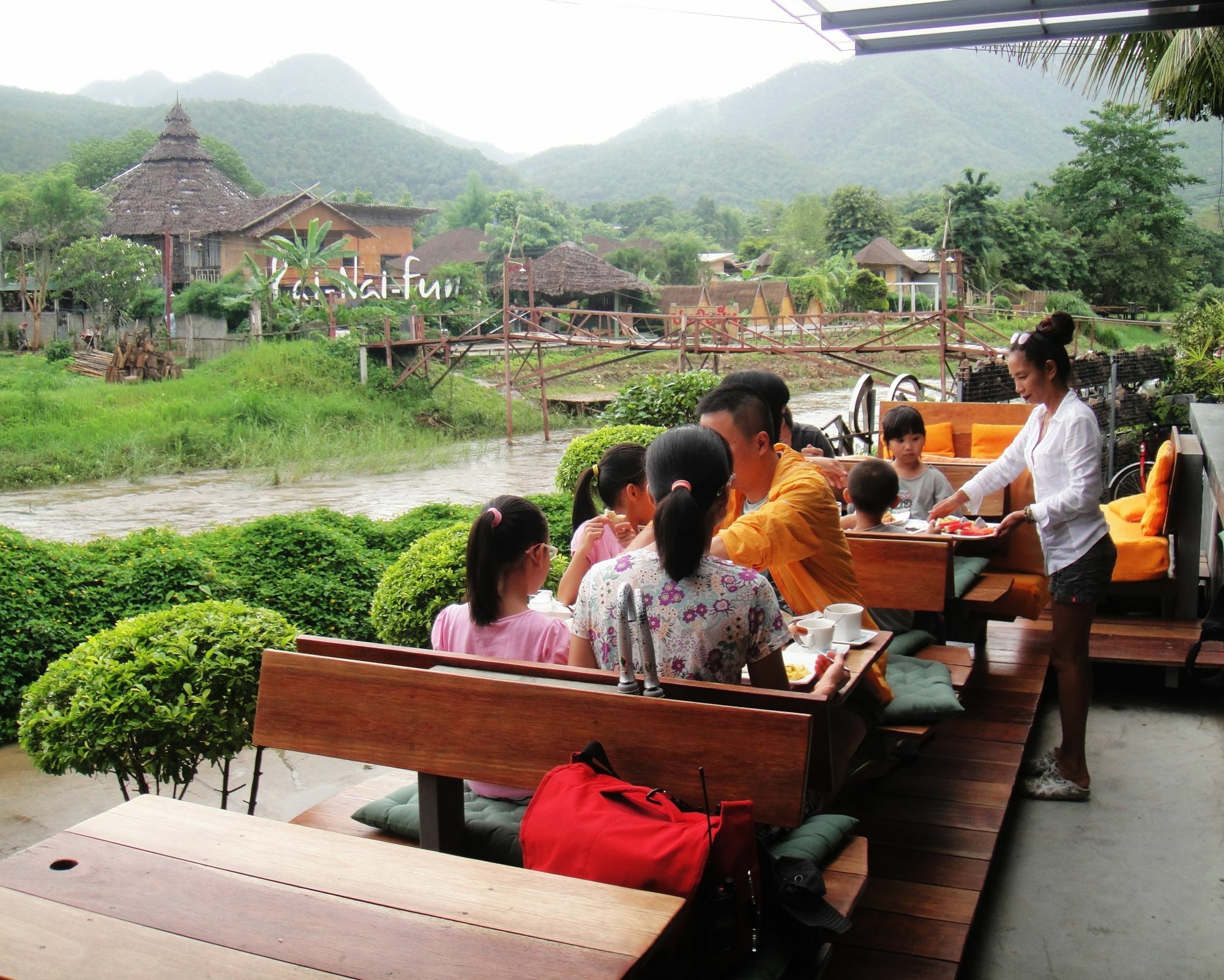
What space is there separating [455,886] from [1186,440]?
534cm

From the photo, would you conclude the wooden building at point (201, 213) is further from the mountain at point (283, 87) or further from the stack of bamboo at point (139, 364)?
the mountain at point (283, 87)

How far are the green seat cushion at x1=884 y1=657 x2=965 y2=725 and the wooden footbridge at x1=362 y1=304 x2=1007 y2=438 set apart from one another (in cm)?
925

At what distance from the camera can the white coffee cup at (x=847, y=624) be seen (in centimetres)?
266

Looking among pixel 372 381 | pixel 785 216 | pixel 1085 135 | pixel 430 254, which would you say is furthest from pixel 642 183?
pixel 372 381

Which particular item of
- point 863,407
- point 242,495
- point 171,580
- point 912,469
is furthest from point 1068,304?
point 171,580

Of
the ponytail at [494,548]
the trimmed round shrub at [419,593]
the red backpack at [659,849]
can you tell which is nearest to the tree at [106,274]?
the trimmed round shrub at [419,593]

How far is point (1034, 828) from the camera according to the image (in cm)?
327

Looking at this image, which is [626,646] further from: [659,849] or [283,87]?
[283,87]

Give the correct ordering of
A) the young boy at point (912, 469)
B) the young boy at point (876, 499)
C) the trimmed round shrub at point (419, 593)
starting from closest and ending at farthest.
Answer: the young boy at point (876, 499) < the trimmed round shrub at point (419, 593) < the young boy at point (912, 469)

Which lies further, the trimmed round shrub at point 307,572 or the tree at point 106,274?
the tree at point 106,274

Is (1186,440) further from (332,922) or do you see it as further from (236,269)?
(236,269)

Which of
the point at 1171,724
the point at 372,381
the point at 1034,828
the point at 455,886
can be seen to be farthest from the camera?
the point at 372,381

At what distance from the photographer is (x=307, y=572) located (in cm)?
528

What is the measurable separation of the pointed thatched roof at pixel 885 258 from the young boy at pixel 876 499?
54.1 m
